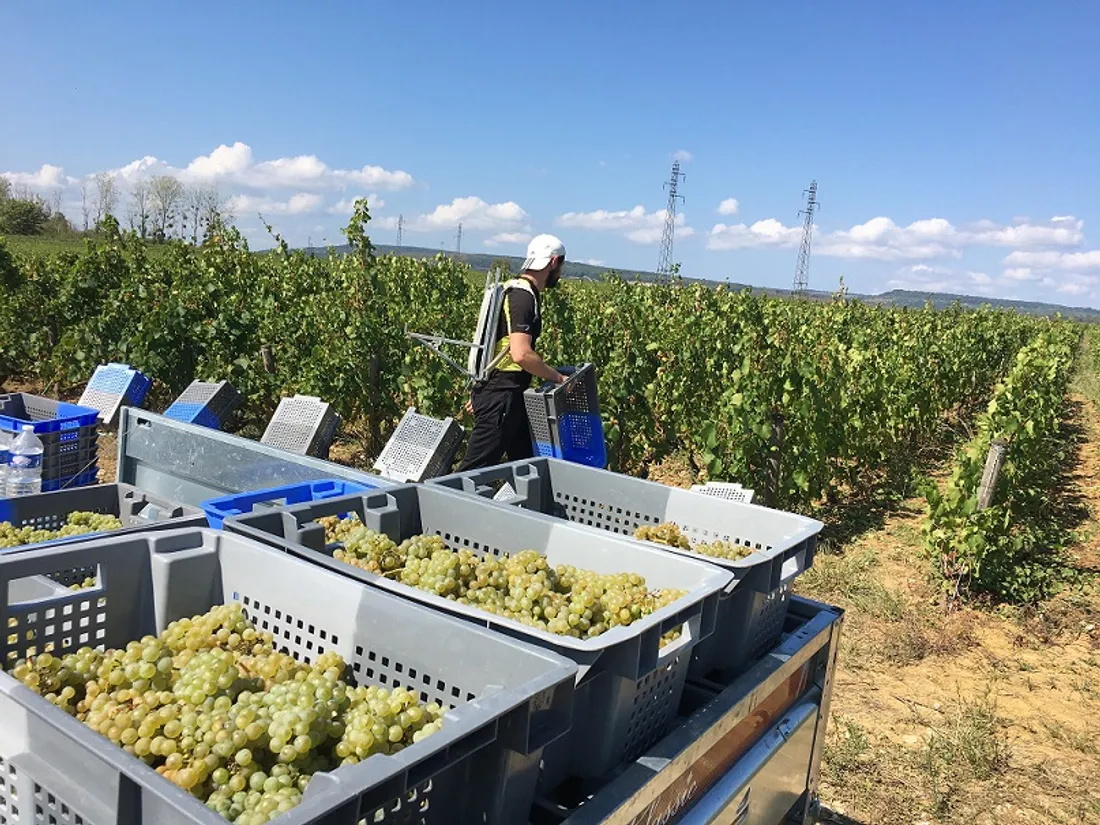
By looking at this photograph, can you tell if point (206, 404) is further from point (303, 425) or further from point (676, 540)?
point (676, 540)

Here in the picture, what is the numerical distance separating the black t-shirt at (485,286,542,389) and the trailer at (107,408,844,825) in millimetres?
1686

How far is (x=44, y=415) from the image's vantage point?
4.46 meters

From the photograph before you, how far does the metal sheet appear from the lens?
316 centimetres

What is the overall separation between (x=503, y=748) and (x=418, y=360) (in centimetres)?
663

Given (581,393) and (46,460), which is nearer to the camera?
(46,460)

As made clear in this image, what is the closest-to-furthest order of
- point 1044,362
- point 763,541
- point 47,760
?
point 47,760 < point 763,541 < point 1044,362

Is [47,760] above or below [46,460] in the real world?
above

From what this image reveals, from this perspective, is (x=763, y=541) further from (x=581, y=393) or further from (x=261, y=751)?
(x=581, y=393)

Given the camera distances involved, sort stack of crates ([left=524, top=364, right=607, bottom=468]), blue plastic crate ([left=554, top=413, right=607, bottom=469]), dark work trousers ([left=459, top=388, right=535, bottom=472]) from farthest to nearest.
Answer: dark work trousers ([left=459, top=388, right=535, bottom=472]) < blue plastic crate ([left=554, top=413, right=607, bottom=469]) < stack of crates ([left=524, top=364, right=607, bottom=468])

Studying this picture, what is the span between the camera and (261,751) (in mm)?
1263

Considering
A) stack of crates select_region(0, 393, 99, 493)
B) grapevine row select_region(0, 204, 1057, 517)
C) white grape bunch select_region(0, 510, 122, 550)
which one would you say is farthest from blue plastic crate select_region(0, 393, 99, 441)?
grapevine row select_region(0, 204, 1057, 517)

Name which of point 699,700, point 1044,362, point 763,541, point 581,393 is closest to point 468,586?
point 699,700

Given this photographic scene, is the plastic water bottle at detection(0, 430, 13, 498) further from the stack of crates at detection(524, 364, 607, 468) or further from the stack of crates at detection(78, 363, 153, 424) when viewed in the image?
the stack of crates at detection(524, 364, 607, 468)

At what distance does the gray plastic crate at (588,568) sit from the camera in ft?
4.86
